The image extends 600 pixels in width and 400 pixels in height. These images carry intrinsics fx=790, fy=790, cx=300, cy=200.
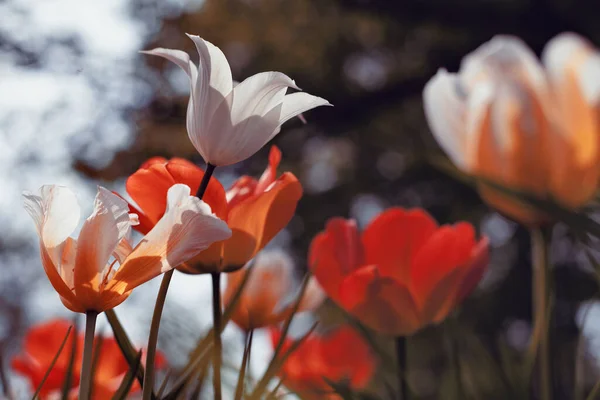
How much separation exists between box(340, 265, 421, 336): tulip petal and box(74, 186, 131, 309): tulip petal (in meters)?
0.20

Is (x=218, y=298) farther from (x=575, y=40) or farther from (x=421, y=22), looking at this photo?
(x=421, y=22)

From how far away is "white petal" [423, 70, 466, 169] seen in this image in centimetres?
38

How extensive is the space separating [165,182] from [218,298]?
0.05m

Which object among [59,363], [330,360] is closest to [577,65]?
[59,363]

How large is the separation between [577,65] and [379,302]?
0.19m

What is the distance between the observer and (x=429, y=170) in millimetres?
4027

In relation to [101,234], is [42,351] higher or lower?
lower

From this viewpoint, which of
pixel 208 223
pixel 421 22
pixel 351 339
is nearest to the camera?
pixel 208 223

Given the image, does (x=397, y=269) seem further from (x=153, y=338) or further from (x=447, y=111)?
(x=153, y=338)

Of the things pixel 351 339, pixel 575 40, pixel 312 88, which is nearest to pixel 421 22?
pixel 312 88

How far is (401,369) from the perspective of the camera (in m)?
0.41

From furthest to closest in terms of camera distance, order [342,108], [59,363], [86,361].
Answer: [342,108], [59,363], [86,361]

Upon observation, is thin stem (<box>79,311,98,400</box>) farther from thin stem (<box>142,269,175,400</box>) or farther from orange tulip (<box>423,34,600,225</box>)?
orange tulip (<box>423,34,600,225</box>)

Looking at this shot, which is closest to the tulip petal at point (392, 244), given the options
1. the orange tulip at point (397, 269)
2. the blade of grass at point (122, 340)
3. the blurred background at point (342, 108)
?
the orange tulip at point (397, 269)
